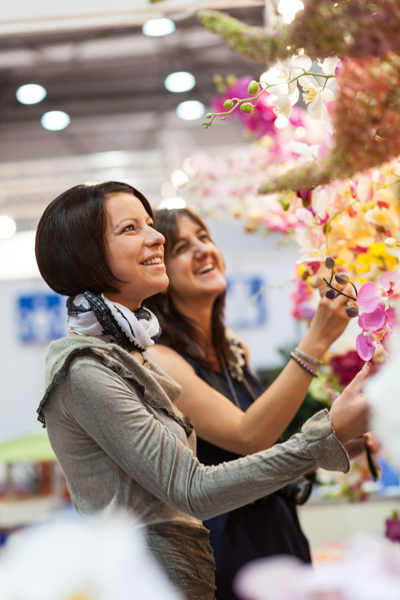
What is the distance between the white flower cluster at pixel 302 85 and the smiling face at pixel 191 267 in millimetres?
674

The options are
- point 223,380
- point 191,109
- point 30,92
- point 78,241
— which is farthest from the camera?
point 191,109

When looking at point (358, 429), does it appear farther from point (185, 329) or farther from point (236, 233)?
point (236, 233)

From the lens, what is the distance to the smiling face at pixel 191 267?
143cm

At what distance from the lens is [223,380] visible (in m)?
1.39

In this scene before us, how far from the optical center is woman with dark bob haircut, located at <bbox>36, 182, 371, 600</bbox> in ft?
2.50

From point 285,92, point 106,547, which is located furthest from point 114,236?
point 106,547

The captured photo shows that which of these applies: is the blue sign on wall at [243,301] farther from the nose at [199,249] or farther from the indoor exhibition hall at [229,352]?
the nose at [199,249]

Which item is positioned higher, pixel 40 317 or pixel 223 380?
pixel 223 380

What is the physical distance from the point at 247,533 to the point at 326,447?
56 centimetres

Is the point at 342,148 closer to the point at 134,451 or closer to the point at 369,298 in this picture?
the point at 369,298

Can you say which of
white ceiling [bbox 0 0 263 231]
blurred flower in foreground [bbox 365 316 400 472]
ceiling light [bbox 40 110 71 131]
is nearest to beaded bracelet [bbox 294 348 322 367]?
blurred flower in foreground [bbox 365 316 400 472]

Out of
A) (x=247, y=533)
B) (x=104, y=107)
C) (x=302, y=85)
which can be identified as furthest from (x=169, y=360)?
(x=104, y=107)

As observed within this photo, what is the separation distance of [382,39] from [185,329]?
103 cm

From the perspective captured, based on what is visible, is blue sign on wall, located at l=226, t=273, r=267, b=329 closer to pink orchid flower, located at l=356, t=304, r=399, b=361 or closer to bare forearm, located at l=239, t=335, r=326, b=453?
bare forearm, located at l=239, t=335, r=326, b=453
